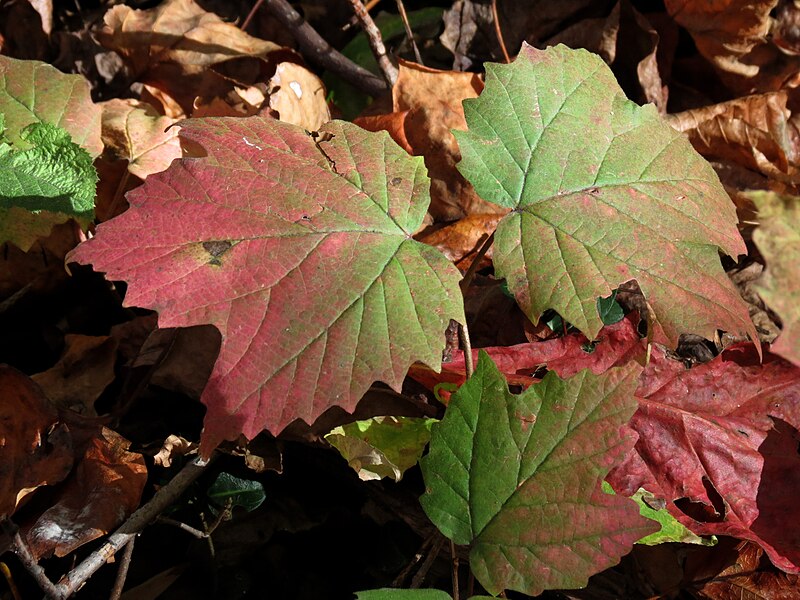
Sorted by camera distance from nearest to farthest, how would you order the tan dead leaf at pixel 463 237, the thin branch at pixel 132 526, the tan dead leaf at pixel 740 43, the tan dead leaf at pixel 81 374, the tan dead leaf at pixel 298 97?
1. the thin branch at pixel 132 526
2. the tan dead leaf at pixel 81 374
3. the tan dead leaf at pixel 463 237
4. the tan dead leaf at pixel 298 97
5. the tan dead leaf at pixel 740 43

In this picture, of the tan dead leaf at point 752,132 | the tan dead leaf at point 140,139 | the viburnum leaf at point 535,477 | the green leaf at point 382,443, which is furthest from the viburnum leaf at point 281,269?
the tan dead leaf at point 752,132

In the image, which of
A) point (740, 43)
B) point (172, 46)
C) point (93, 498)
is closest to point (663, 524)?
point (93, 498)

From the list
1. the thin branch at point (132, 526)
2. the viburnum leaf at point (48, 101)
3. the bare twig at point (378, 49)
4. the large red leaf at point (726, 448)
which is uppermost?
the bare twig at point (378, 49)

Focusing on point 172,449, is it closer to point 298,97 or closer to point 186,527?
point 186,527

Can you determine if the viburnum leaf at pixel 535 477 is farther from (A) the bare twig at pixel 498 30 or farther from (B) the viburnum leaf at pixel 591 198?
(A) the bare twig at pixel 498 30

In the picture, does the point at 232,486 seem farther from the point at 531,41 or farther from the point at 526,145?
the point at 531,41

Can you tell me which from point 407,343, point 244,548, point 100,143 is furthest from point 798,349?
point 100,143

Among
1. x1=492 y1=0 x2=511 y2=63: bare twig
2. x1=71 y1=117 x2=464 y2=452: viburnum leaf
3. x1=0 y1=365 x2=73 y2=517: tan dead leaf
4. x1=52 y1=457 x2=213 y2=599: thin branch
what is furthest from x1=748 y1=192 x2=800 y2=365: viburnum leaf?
x1=492 y1=0 x2=511 y2=63: bare twig
